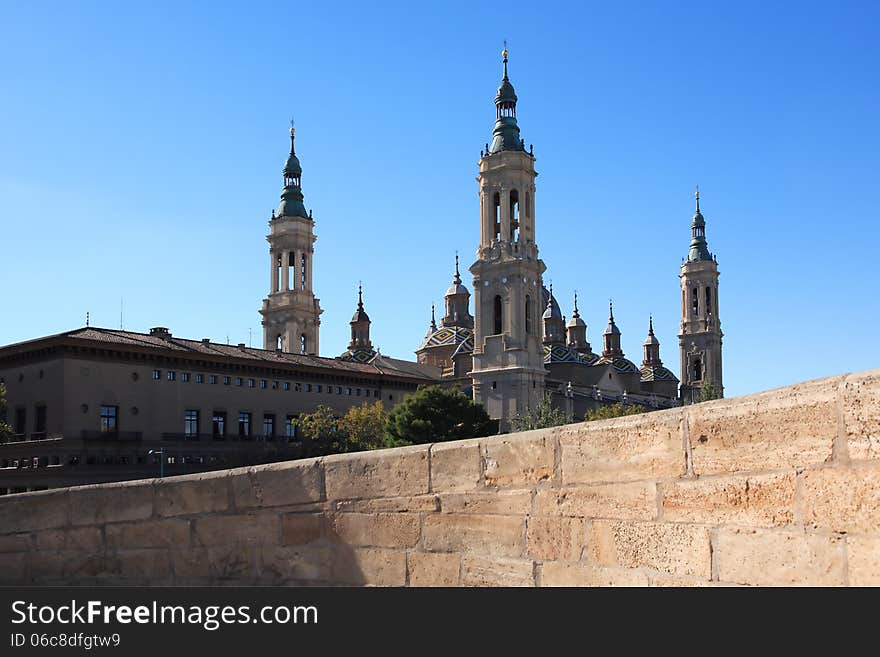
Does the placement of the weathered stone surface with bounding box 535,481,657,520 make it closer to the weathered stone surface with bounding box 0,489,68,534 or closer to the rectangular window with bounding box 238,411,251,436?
the weathered stone surface with bounding box 0,489,68,534

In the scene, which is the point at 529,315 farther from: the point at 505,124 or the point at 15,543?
the point at 15,543

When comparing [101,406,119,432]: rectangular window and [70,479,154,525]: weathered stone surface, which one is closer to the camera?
[70,479,154,525]: weathered stone surface

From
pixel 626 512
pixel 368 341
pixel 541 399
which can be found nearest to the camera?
pixel 626 512

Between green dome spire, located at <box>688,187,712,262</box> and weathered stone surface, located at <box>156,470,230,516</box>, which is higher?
green dome spire, located at <box>688,187,712,262</box>

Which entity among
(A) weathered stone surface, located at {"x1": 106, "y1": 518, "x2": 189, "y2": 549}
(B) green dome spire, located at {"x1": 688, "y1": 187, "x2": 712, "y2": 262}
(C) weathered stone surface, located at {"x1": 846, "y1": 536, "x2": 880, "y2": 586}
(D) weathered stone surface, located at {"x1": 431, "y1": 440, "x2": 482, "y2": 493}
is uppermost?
(B) green dome spire, located at {"x1": 688, "y1": 187, "x2": 712, "y2": 262}

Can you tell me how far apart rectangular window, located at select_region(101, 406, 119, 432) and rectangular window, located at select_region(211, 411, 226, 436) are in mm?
7142

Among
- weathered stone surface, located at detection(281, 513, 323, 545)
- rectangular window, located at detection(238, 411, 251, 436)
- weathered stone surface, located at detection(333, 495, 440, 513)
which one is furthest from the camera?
rectangular window, located at detection(238, 411, 251, 436)

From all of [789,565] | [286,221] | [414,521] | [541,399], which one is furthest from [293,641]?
[286,221]

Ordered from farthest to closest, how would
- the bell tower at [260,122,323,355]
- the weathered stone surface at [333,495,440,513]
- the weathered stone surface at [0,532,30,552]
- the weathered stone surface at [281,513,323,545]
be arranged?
the bell tower at [260,122,323,355], the weathered stone surface at [0,532,30,552], the weathered stone surface at [281,513,323,545], the weathered stone surface at [333,495,440,513]

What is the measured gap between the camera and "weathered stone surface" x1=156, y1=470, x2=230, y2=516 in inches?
319

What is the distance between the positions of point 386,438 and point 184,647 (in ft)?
172

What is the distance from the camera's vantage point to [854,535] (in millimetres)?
4785

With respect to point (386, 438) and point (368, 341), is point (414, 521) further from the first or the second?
point (368, 341)

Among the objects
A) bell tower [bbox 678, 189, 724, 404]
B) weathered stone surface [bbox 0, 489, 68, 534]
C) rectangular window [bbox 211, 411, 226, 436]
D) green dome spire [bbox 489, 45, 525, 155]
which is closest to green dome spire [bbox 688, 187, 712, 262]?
bell tower [bbox 678, 189, 724, 404]
